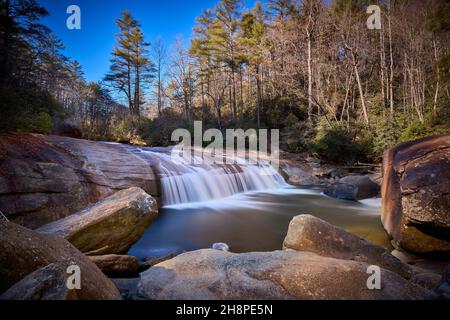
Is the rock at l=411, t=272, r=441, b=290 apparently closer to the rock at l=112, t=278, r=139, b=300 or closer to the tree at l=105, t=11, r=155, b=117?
the rock at l=112, t=278, r=139, b=300

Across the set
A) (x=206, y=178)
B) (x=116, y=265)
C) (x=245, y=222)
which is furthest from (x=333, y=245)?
(x=206, y=178)

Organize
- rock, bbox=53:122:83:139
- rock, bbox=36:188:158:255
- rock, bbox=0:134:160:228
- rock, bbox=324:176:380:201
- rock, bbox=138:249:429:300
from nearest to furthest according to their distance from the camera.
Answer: rock, bbox=138:249:429:300 < rock, bbox=36:188:158:255 < rock, bbox=0:134:160:228 < rock, bbox=324:176:380:201 < rock, bbox=53:122:83:139

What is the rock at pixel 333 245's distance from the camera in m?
3.36

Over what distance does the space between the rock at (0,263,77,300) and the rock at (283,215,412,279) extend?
284cm

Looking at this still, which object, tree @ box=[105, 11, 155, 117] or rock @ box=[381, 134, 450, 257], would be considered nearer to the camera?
rock @ box=[381, 134, 450, 257]

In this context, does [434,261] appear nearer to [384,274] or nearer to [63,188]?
[384,274]

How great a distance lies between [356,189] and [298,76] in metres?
15.3

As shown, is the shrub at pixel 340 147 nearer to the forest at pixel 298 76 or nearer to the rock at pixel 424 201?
the forest at pixel 298 76

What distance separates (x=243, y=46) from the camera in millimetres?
23609

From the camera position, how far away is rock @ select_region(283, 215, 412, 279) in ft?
11.0

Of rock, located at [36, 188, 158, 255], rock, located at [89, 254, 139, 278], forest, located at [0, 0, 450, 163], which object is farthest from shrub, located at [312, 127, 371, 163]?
rock, located at [89, 254, 139, 278]

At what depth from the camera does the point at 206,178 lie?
9.20 metres

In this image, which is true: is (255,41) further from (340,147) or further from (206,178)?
(206,178)

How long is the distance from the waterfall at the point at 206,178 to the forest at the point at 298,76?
4197 mm
